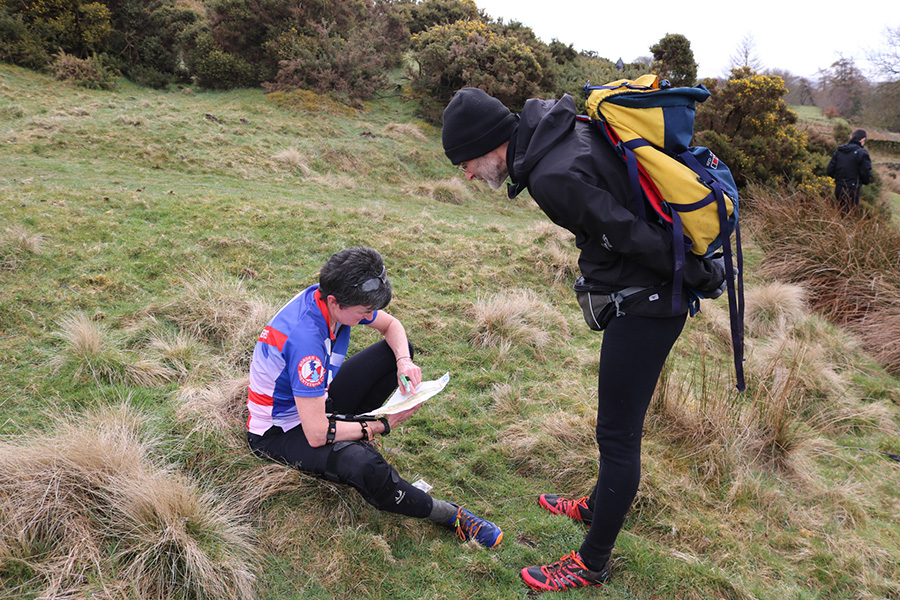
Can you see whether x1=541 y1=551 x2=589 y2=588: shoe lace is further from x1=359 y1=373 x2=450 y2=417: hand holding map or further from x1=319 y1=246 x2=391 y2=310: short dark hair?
x1=319 y1=246 x2=391 y2=310: short dark hair

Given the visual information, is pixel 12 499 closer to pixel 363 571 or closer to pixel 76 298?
pixel 363 571

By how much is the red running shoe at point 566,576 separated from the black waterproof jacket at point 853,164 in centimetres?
1068

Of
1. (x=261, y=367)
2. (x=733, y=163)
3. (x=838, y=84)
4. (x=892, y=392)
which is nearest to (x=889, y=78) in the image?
(x=838, y=84)

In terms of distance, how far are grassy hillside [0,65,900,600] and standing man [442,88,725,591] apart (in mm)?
831

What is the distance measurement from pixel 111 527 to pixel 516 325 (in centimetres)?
340

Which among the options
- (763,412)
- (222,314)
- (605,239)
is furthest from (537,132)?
(222,314)

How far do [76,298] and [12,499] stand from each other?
2507 mm

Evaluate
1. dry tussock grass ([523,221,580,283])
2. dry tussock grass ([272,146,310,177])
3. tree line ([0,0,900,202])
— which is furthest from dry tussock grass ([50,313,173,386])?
tree line ([0,0,900,202])

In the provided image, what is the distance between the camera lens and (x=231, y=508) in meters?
2.43

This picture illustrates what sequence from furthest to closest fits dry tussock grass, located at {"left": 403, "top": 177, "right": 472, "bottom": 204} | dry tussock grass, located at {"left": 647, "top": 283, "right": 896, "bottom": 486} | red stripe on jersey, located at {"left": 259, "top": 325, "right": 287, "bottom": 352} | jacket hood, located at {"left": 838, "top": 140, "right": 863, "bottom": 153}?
1. dry tussock grass, located at {"left": 403, "top": 177, "right": 472, "bottom": 204}
2. jacket hood, located at {"left": 838, "top": 140, "right": 863, "bottom": 153}
3. dry tussock grass, located at {"left": 647, "top": 283, "right": 896, "bottom": 486}
4. red stripe on jersey, located at {"left": 259, "top": 325, "right": 287, "bottom": 352}

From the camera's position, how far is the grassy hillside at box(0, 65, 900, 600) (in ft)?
7.16

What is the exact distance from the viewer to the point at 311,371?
229 centimetres

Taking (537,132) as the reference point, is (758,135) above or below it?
above

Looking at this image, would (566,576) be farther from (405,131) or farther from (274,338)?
(405,131)
